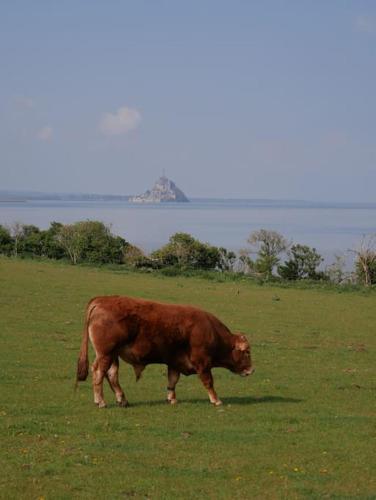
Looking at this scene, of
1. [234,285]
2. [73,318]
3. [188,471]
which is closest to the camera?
[188,471]

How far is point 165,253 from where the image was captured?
5988 centimetres

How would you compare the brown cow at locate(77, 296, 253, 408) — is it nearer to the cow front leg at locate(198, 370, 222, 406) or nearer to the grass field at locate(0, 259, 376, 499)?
the cow front leg at locate(198, 370, 222, 406)

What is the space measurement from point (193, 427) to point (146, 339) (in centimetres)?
207

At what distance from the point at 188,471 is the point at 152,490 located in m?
0.81

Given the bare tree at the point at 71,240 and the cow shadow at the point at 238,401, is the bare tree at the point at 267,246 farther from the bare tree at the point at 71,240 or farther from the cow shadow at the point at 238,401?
the cow shadow at the point at 238,401

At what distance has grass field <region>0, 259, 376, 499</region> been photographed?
9078mm

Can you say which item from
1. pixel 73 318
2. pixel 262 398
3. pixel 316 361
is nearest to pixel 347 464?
pixel 262 398

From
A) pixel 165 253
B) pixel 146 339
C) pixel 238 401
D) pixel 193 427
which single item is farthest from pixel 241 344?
pixel 165 253

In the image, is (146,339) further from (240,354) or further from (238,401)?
(238,401)

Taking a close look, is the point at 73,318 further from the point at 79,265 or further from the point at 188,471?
the point at 79,265

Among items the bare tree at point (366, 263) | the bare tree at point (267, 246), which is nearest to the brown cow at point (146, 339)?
the bare tree at point (366, 263)

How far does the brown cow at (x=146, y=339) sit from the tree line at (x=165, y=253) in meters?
40.2

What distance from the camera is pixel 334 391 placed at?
52.9 feet

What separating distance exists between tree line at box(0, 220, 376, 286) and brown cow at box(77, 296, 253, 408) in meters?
40.2
